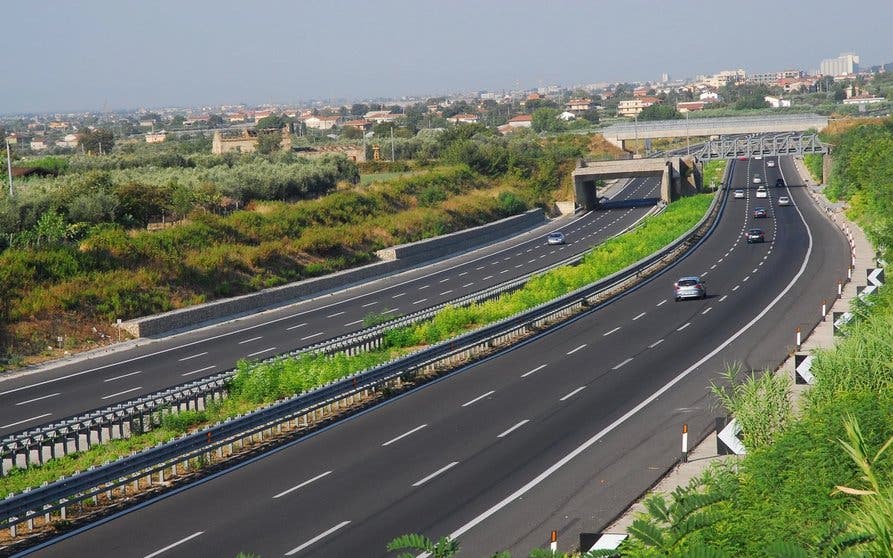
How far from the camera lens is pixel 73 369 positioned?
35.4m

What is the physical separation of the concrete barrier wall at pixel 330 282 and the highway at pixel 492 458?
48.1ft

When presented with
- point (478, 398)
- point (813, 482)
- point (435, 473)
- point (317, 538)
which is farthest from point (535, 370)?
point (813, 482)

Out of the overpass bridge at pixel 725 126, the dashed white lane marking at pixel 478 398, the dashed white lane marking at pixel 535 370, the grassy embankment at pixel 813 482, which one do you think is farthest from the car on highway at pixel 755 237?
the overpass bridge at pixel 725 126

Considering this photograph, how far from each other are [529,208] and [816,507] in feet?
254

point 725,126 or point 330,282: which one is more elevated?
point 725,126

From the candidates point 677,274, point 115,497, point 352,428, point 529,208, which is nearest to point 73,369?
point 352,428

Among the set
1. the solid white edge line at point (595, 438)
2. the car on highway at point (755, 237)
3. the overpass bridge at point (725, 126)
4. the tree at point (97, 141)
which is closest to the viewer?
the solid white edge line at point (595, 438)

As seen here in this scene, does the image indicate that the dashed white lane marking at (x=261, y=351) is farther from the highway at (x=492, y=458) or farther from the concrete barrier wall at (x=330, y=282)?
the highway at (x=492, y=458)

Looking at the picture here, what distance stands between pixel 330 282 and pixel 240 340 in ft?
47.8

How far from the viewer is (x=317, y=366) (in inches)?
1106

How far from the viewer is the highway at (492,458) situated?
16438 mm

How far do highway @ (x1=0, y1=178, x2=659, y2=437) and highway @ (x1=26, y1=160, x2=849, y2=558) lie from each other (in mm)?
7956

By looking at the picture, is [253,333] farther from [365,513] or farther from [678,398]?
[365,513]

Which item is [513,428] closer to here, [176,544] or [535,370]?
[535,370]
